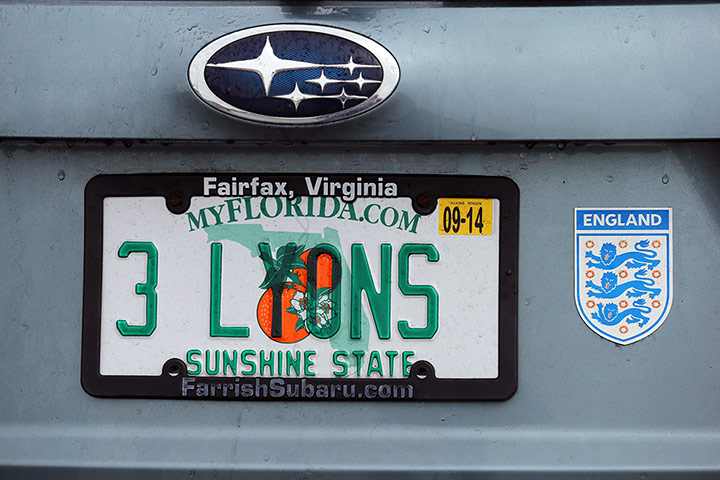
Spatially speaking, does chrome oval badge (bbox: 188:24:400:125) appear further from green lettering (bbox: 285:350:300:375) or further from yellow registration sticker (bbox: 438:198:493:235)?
green lettering (bbox: 285:350:300:375)

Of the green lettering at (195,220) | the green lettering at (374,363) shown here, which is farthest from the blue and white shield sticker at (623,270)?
the green lettering at (195,220)

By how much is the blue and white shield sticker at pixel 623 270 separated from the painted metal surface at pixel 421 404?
2cm

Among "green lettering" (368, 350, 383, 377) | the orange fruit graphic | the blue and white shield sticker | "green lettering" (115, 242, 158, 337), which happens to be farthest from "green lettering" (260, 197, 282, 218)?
the blue and white shield sticker

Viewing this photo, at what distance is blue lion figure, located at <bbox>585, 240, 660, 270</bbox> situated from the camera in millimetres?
1846

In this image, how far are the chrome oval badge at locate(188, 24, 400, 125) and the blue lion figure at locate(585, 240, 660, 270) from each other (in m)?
0.58

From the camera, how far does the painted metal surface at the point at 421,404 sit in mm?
1828

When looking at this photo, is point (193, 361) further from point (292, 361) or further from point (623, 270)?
point (623, 270)

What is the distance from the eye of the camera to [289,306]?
72.2 inches

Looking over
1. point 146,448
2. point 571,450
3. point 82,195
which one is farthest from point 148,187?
point 571,450

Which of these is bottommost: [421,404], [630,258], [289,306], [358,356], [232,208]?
[421,404]

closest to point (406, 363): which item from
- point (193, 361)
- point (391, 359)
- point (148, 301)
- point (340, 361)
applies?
point (391, 359)

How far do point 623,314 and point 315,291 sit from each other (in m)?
0.67

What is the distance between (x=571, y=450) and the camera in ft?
5.98

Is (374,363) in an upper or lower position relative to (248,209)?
lower
